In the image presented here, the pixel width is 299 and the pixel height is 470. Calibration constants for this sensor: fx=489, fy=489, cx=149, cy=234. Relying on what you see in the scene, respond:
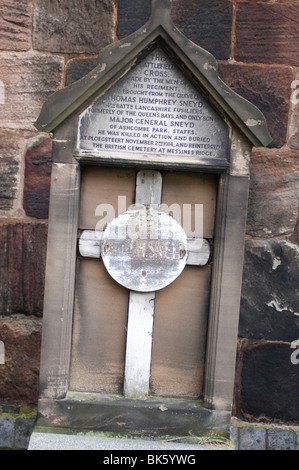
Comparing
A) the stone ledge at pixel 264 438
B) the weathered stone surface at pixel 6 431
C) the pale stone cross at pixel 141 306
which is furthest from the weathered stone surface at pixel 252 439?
the weathered stone surface at pixel 6 431

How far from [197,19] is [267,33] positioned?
0.37 metres

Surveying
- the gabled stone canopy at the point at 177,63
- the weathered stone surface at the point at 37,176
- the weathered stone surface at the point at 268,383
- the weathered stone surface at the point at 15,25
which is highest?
the weathered stone surface at the point at 15,25

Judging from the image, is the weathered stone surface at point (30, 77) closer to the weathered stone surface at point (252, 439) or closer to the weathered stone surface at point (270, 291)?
the weathered stone surface at point (270, 291)

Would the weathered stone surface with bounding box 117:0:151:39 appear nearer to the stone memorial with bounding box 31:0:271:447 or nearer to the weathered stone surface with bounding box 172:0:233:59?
the weathered stone surface with bounding box 172:0:233:59

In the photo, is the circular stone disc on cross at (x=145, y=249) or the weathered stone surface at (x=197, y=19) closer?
the circular stone disc on cross at (x=145, y=249)

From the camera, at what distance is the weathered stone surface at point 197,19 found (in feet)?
8.35

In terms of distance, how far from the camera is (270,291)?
262 cm

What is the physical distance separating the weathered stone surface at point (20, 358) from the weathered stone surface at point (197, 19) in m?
1.63

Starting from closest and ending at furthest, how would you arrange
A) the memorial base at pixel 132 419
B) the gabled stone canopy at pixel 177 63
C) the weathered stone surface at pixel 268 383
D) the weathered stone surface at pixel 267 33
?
the gabled stone canopy at pixel 177 63, the memorial base at pixel 132 419, the weathered stone surface at pixel 267 33, the weathered stone surface at pixel 268 383

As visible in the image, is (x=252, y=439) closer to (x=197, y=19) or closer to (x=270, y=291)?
(x=270, y=291)

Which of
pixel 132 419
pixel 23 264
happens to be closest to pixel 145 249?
pixel 132 419

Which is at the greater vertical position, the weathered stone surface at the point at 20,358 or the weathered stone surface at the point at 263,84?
the weathered stone surface at the point at 263,84
